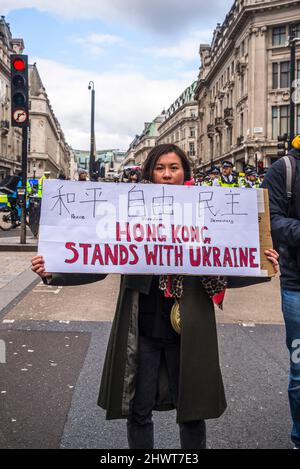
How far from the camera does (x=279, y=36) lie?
42094 millimetres

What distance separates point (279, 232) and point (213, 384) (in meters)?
0.89

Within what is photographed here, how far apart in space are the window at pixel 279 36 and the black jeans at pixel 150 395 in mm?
43999

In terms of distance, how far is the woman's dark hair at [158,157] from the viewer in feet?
8.27

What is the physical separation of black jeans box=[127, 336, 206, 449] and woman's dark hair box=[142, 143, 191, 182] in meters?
0.83

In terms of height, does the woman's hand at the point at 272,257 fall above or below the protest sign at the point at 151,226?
below

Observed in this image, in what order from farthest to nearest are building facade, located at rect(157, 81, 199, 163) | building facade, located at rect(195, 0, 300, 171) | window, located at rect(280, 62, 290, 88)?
1. building facade, located at rect(157, 81, 199, 163)
2. window, located at rect(280, 62, 290, 88)
3. building facade, located at rect(195, 0, 300, 171)

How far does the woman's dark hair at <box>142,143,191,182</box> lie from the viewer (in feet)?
8.27

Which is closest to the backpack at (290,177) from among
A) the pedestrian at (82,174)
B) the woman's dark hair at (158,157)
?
the woman's dark hair at (158,157)

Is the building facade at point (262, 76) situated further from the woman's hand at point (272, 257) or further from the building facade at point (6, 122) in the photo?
the woman's hand at point (272, 257)

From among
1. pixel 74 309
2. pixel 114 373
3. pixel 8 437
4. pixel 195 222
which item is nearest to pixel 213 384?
pixel 114 373

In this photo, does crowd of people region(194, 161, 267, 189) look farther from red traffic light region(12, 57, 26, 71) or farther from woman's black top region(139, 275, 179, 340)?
woman's black top region(139, 275, 179, 340)

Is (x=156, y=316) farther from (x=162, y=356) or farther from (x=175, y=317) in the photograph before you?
(x=162, y=356)

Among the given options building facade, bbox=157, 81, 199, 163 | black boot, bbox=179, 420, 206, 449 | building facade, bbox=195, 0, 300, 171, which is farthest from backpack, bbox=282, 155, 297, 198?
building facade, bbox=157, 81, 199, 163

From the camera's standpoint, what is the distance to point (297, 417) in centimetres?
292
